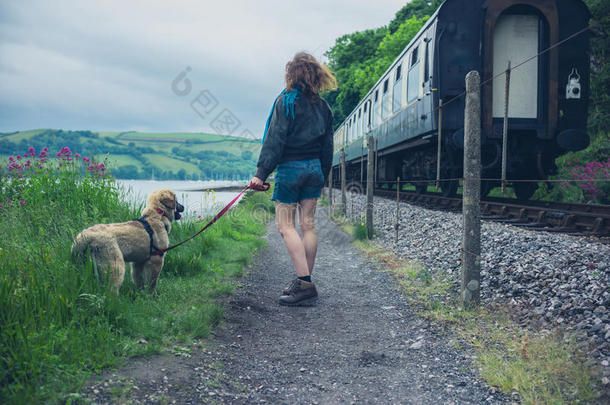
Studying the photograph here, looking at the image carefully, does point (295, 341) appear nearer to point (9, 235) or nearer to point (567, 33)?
point (9, 235)

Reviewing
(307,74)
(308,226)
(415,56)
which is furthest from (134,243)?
(415,56)

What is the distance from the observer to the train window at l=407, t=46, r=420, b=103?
8.91 meters

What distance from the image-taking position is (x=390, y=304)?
3979mm

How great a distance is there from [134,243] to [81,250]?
396mm

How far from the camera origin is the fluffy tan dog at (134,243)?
2951mm

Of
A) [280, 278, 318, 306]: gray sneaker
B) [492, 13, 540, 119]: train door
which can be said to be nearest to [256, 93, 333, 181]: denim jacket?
[280, 278, 318, 306]: gray sneaker

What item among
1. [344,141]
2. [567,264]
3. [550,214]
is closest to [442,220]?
[550,214]

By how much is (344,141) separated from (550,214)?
17025mm

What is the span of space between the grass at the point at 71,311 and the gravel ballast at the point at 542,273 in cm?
250

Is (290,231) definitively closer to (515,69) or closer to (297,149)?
(297,149)

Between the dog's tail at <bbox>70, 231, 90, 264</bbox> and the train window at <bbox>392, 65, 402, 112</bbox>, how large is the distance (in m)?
8.92

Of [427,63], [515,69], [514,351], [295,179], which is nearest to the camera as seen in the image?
[514,351]

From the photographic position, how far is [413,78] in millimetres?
9219

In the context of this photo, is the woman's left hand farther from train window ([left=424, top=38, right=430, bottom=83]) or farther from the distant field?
the distant field
